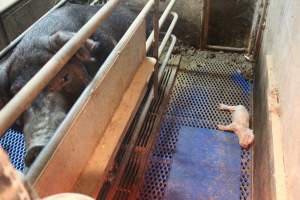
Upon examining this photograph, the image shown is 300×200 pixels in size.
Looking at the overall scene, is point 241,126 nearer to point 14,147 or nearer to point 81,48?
point 81,48

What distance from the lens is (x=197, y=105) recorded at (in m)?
2.60

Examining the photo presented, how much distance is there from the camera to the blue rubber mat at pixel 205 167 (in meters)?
2.02

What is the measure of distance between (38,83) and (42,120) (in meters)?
0.44

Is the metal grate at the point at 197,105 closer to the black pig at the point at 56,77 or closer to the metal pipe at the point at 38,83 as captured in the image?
the black pig at the point at 56,77

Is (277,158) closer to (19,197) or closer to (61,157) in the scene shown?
(61,157)

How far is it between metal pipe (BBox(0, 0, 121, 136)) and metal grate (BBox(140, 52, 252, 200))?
47.0 inches

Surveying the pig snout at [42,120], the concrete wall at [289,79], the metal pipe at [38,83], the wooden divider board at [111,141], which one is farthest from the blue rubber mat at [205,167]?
the metal pipe at [38,83]

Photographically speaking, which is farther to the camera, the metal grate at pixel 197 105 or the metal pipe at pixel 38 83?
the metal grate at pixel 197 105

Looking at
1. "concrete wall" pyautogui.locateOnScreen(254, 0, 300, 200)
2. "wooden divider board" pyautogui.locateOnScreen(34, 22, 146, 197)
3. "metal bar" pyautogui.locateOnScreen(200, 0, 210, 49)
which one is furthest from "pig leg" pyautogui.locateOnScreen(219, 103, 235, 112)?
"wooden divider board" pyautogui.locateOnScreen(34, 22, 146, 197)

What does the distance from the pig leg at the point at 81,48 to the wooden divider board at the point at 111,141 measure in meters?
0.34

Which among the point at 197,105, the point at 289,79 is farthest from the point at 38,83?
the point at 197,105

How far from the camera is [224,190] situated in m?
2.03

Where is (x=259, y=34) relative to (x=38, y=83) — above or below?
below

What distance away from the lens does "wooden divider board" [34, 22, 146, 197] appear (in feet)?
3.51
